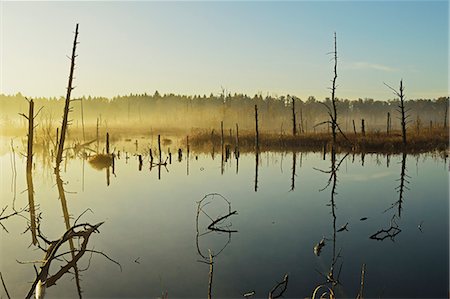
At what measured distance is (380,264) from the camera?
10.8m

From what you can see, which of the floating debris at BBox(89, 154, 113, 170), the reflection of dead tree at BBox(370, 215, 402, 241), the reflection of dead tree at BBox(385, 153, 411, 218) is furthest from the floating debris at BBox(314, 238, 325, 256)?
the floating debris at BBox(89, 154, 113, 170)

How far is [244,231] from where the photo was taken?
46.0ft

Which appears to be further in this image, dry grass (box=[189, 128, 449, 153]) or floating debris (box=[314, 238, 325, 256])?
dry grass (box=[189, 128, 449, 153])

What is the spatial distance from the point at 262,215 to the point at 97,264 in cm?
739

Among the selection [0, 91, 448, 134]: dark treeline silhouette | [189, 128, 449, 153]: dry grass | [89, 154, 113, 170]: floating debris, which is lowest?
[89, 154, 113, 170]: floating debris

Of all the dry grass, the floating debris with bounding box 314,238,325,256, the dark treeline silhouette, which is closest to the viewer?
Result: the floating debris with bounding box 314,238,325,256

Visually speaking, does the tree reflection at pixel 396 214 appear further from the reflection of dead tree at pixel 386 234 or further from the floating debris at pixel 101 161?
the floating debris at pixel 101 161

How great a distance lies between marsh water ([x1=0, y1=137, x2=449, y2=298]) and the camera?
382 inches

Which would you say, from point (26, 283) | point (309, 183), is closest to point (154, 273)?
point (26, 283)

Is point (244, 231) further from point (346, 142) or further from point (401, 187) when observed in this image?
point (346, 142)

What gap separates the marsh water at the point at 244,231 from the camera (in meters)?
9.70

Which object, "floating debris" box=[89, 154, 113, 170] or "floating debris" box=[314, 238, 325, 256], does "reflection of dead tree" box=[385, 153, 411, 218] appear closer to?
"floating debris" box=[314, 238, 325, 256]

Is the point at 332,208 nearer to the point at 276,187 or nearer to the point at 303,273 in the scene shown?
the point at 276,187

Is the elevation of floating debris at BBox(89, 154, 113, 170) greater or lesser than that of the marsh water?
greater
